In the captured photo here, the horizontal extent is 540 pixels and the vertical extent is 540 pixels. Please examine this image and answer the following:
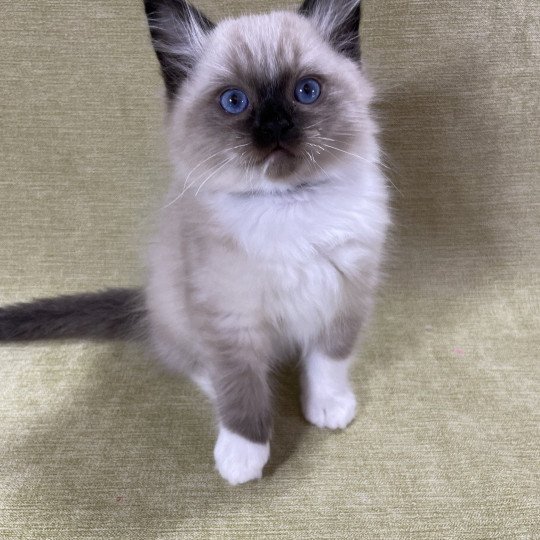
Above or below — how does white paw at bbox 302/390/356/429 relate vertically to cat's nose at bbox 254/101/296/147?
below

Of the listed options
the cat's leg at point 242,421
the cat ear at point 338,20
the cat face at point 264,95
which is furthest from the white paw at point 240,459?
the cat ear at point 338,20

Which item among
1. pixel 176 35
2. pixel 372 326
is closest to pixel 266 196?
pixel 176 35

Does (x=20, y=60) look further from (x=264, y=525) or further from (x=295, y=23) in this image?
(x=264, y=525)

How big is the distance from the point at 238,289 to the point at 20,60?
106 centimetres

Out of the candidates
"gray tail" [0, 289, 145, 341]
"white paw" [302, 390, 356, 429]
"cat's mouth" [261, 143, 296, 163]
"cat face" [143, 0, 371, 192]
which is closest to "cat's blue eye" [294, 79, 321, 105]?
"cat face" [143, 0, 371, 192]

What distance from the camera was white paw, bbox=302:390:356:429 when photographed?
128 centimetres

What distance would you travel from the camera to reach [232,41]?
1.15 metres

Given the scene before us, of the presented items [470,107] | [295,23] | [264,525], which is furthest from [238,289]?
[470,107]

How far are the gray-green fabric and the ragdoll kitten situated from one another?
123 millimetres

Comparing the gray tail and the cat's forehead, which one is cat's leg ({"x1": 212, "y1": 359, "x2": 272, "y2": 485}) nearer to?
the gray tail

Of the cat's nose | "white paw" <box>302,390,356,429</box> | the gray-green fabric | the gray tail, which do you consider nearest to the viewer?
the cat's nose

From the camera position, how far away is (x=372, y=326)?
165cm

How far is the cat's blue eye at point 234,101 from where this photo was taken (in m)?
1.07

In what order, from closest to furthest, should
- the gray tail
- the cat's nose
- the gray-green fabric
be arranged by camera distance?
the cat's nose
the gray-green fabric
the gray tail
